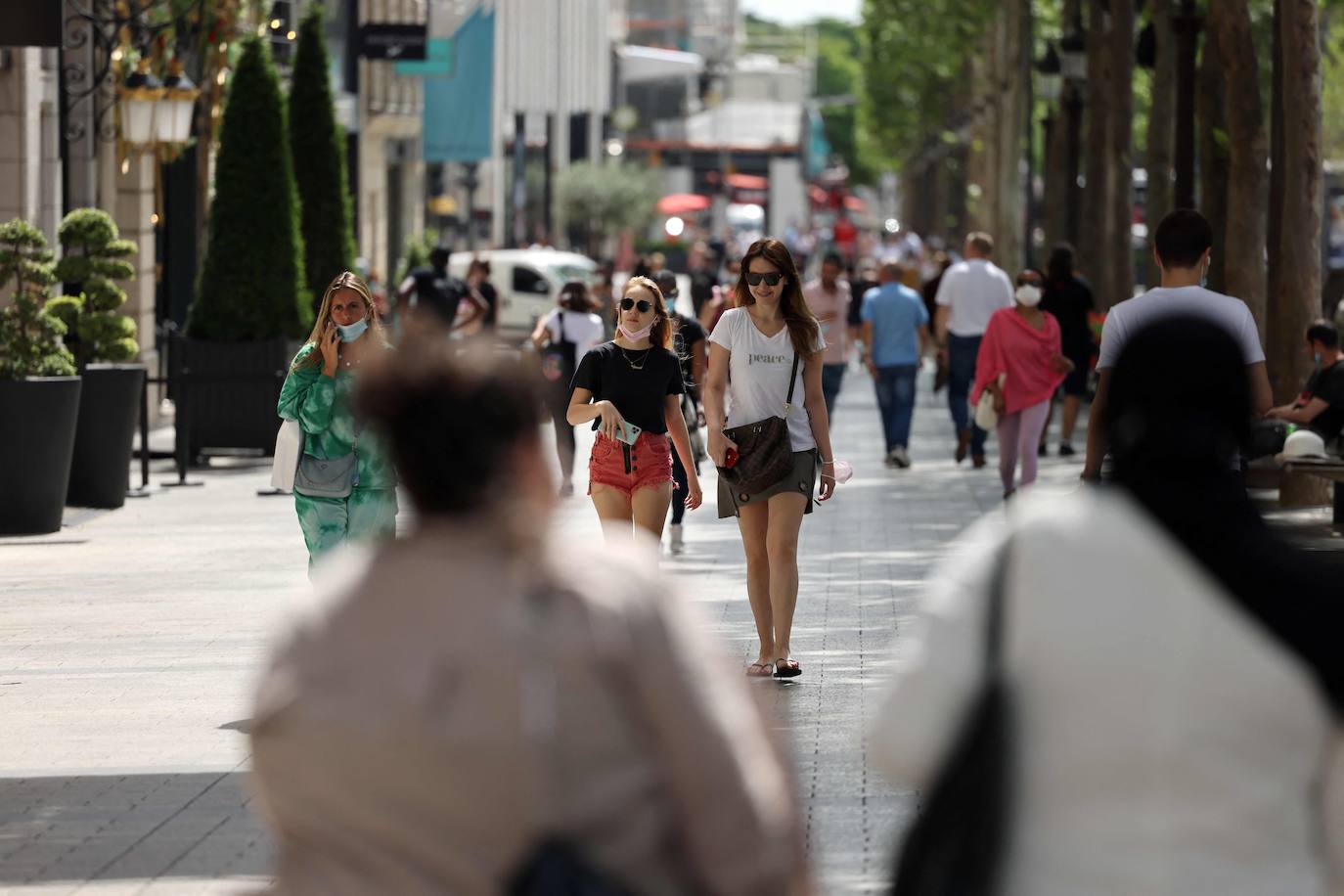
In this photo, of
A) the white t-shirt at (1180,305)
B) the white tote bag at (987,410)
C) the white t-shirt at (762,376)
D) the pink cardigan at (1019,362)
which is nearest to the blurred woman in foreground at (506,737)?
the white t-shirt at (1180,305)

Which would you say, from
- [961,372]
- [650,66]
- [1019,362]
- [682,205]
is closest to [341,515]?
[1019,362]

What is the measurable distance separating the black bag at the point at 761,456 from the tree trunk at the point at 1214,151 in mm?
11400

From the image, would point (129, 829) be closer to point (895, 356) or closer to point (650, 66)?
point (895, 356)

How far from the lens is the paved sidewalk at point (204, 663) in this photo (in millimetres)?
6832

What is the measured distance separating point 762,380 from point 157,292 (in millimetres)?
20467

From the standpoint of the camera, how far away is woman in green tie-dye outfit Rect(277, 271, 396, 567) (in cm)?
908

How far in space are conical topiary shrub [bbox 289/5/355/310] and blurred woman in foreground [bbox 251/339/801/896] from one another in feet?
72.1

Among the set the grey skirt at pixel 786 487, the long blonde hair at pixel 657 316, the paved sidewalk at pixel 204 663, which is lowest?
the paved sidewalk at pixel 204 663

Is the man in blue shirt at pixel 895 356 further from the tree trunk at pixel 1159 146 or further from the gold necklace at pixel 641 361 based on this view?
the gold necklace at pixel 641 361

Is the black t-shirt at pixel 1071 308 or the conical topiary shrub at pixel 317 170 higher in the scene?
the conical topiary shrub at pixel 317 170

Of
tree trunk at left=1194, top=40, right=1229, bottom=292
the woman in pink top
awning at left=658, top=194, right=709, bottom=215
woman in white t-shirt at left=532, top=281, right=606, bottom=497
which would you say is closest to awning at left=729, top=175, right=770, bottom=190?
awning at left=658, top=194, right=709, bottom=215

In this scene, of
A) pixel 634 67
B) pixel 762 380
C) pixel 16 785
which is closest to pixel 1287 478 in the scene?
pixel 762 380

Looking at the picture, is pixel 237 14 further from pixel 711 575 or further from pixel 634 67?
pixel 634 67

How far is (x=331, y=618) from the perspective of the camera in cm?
296
